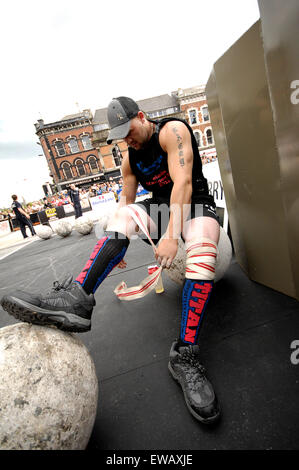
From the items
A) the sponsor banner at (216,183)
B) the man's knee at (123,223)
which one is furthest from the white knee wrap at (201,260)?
the sponsor banner at (216,183)

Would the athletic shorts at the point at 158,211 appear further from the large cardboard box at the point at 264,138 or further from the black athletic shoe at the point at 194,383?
the black athletic shoe at the point at 194,383

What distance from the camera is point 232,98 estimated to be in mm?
1949

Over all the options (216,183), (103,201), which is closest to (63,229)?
(216,183)

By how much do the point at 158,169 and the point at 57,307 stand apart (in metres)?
1.28

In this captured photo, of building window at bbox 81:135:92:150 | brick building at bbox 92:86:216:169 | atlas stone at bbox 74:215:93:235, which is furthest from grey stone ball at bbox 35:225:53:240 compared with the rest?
building window at bbox 81:135:92:150

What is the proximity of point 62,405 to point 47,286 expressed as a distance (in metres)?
3.30

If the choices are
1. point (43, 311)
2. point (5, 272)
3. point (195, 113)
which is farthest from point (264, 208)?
point (195, 113)

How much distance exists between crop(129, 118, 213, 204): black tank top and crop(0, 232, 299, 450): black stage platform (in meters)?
1.03

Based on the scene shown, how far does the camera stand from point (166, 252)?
1511 millimetres

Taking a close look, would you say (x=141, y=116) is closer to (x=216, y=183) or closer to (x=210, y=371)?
(x=210, y=371)

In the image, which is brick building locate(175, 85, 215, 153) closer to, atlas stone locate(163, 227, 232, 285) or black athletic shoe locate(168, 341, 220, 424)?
atlas stone locate(163, 227, 232, 285)

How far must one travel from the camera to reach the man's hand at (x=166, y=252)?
4.93 feet

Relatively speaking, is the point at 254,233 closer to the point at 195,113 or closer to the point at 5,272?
the point at 5,272

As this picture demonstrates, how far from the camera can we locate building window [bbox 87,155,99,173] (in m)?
37.6
